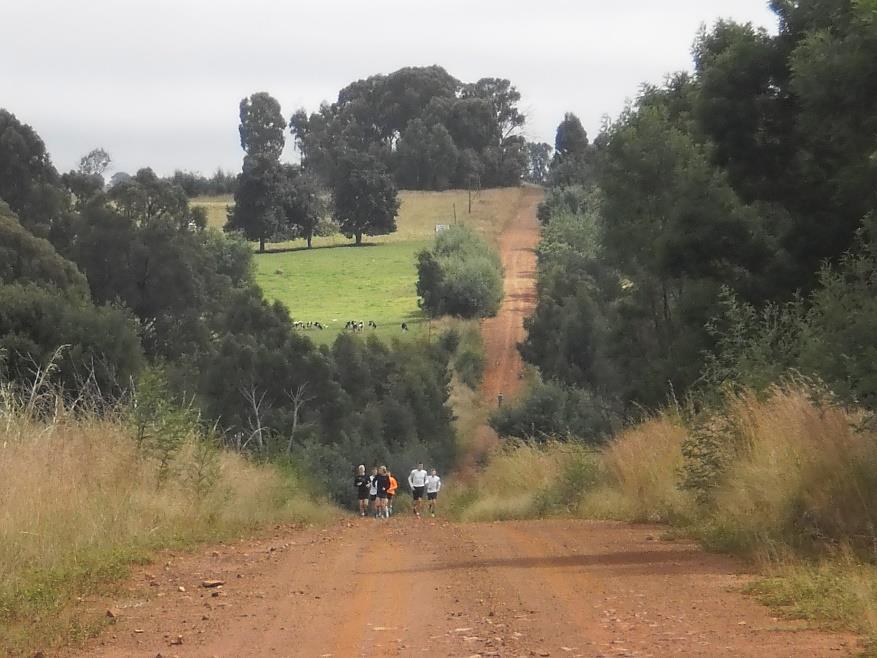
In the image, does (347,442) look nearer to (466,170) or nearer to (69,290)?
(69,290)

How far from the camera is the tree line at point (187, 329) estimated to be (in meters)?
36.4

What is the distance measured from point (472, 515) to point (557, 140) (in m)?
108

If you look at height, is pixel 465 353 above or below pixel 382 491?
below

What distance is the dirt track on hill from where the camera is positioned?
8109mm

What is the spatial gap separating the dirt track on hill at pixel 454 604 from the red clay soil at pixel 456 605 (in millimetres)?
16

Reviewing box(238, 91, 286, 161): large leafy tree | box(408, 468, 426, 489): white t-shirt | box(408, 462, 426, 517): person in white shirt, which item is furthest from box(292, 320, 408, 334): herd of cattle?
box(238, 91, 286, 161): large leafy tree

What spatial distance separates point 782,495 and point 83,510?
7.43 meters

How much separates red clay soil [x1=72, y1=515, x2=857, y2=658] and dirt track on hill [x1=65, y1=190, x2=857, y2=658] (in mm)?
16

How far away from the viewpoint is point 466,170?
4990 inches

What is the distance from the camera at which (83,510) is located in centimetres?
1356

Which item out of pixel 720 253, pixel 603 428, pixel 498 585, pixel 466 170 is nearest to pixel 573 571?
pixel 498 585

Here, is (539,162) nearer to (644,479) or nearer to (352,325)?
(352,325)

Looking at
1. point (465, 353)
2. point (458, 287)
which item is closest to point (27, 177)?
point (465, 353)

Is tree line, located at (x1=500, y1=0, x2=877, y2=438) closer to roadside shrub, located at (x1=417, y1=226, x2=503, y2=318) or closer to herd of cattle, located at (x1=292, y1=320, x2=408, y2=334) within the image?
herd of cattle, located at (x1=292, y1=320, x2=408, y2=334)
